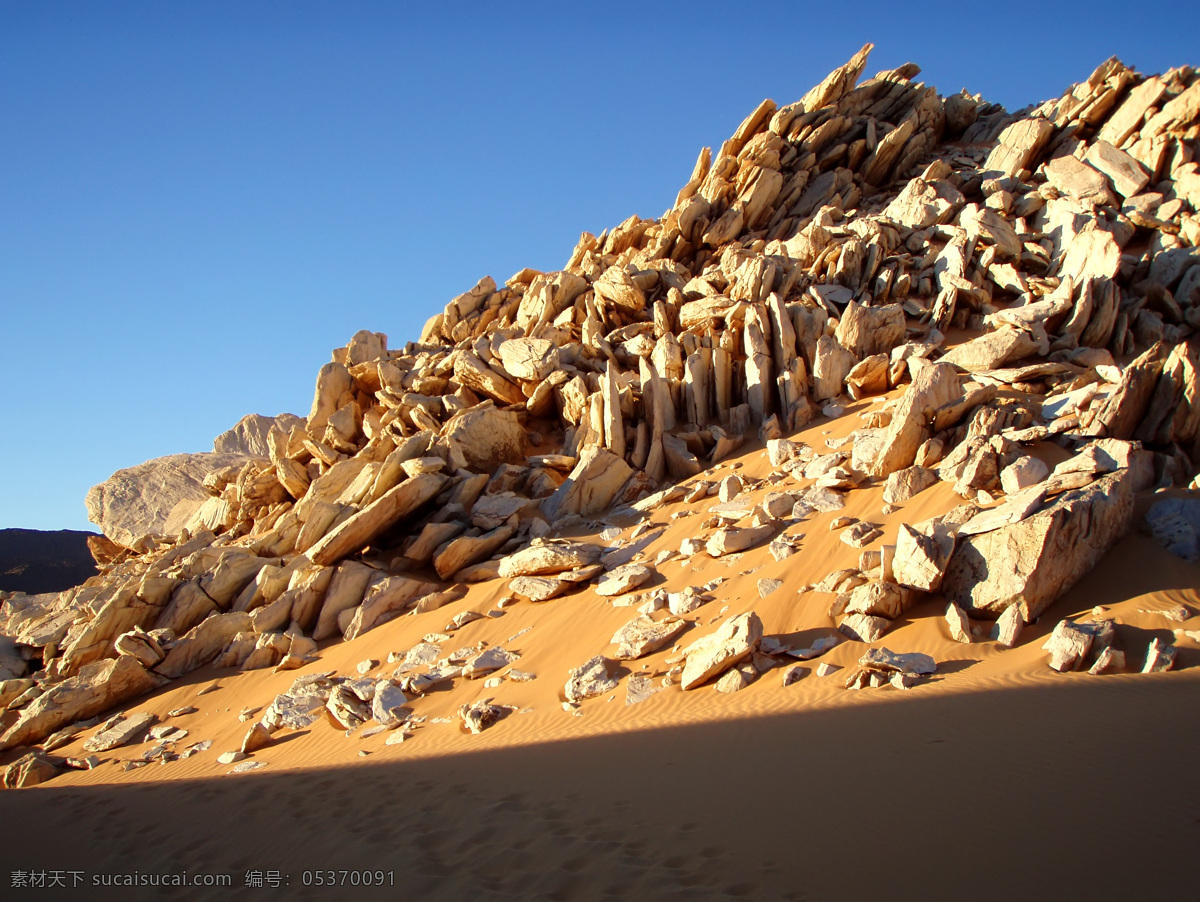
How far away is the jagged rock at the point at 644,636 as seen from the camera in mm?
10460

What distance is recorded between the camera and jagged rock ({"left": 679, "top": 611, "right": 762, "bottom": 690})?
931cm

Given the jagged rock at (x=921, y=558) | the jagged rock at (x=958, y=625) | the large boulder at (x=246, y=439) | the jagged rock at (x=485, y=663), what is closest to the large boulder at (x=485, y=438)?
the jagged rock at (x=485, y=663)

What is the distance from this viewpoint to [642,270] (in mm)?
22422

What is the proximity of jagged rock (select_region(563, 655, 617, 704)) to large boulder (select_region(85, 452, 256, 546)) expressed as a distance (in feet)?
65.5

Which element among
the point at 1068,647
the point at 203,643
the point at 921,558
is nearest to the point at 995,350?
the point at 921,558

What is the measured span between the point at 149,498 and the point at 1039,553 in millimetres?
30094

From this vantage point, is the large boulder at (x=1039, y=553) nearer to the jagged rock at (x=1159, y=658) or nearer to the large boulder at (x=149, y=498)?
the jagged rock at (x=1159, y=658)

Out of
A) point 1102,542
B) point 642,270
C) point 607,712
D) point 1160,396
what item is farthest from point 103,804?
point 642,270

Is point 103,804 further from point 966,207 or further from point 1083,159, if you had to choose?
point 1083,159

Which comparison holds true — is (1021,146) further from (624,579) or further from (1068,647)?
(1068,647)

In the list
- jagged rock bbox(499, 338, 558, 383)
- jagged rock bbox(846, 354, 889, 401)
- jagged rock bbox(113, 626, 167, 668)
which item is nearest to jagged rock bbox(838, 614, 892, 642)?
jagged rock bbox(846, 354, 889, 401)

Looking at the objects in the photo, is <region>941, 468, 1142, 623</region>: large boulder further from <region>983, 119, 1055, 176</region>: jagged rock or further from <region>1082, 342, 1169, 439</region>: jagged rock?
<region>983, 119, 1055, 176</region>: jagged rock

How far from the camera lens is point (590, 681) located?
1005 cm

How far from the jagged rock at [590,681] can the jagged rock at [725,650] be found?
109cm
